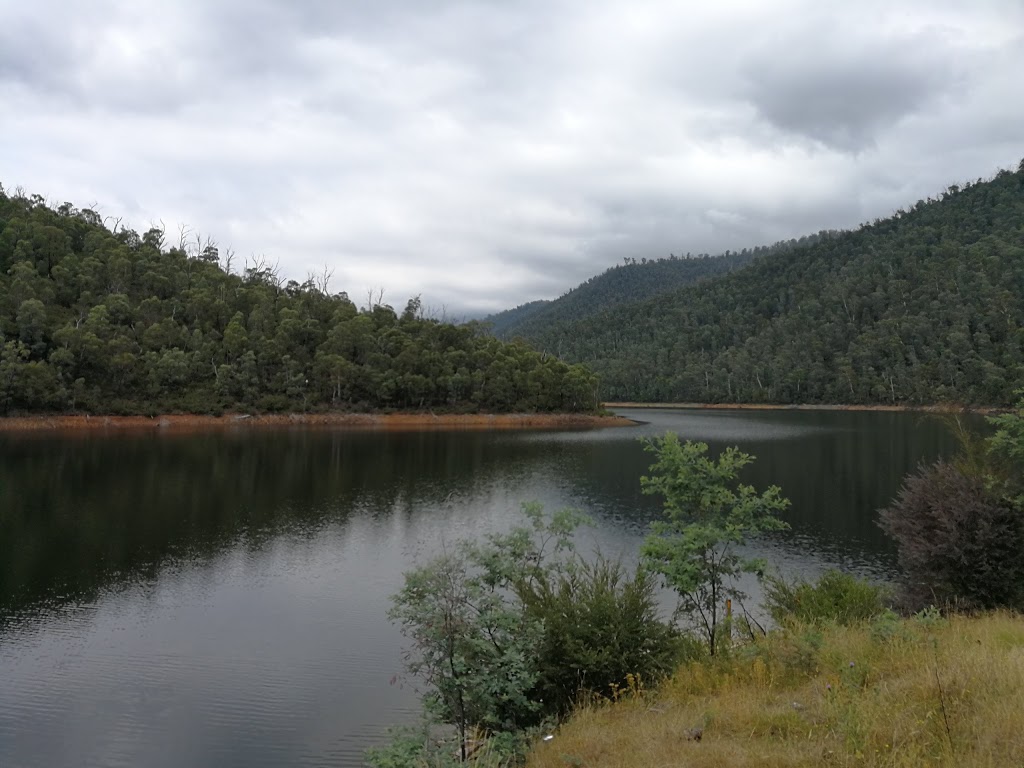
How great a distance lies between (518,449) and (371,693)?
151 ft

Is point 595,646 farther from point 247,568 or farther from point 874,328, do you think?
point 874,328

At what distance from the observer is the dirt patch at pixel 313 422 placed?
A: 220 ft

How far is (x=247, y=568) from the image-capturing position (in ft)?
66.4

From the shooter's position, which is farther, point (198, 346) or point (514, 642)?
point (198, 346)

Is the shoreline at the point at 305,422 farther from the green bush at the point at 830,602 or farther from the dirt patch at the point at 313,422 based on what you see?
the green bush at the point at 830,602

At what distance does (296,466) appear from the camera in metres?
44.7

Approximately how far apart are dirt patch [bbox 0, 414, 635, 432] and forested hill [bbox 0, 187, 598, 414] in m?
1.60

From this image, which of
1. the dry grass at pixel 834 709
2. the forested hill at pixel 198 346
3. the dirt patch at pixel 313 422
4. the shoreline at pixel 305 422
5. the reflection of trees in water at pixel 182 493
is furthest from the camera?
the forested hill at pixel 198 346

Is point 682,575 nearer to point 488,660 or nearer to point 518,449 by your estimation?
point 488,660

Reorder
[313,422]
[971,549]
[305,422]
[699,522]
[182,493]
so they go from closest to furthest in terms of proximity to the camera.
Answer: [971,549], [699,522], [182,493], [305,422], [313,422]

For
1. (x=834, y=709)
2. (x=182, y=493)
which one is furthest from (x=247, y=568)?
(x=834, y=709)

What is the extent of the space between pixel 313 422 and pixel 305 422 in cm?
96

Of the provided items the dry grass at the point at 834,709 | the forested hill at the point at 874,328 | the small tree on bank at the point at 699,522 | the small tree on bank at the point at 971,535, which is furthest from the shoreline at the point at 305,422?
the dry grass at the point at 834,709

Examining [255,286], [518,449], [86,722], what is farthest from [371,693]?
[255,286]
